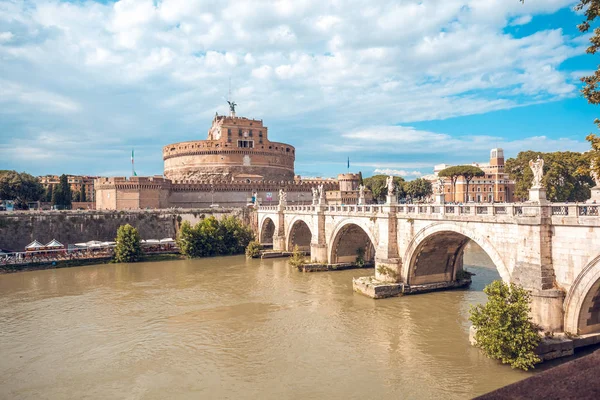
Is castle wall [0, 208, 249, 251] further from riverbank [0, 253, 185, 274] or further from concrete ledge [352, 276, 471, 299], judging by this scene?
concrete ledge [352, 276, 471, 299]

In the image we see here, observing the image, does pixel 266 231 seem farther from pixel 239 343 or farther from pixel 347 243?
pixel 239 343

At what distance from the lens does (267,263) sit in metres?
33.0

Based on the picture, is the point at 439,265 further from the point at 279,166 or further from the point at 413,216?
the point at 279,166

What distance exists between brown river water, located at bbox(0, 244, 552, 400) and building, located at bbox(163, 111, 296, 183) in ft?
132

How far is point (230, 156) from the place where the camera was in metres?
64.6

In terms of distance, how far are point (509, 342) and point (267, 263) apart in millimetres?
22943

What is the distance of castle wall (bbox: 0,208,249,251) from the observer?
119 ft

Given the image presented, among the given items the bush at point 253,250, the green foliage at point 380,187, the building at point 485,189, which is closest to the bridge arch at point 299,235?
the bush at point 253,250

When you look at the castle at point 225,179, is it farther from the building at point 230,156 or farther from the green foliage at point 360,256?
the green foliage at point 360,256

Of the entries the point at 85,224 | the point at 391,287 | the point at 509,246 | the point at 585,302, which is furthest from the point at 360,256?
the point at 85,224

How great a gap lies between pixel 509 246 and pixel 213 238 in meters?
27.9

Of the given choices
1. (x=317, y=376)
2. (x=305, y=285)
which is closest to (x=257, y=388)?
(x=317, y=376)

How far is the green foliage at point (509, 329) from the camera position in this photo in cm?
1161

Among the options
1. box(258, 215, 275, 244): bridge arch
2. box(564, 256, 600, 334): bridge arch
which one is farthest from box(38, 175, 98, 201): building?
box(564, 256, 600, 334): bridge arch
